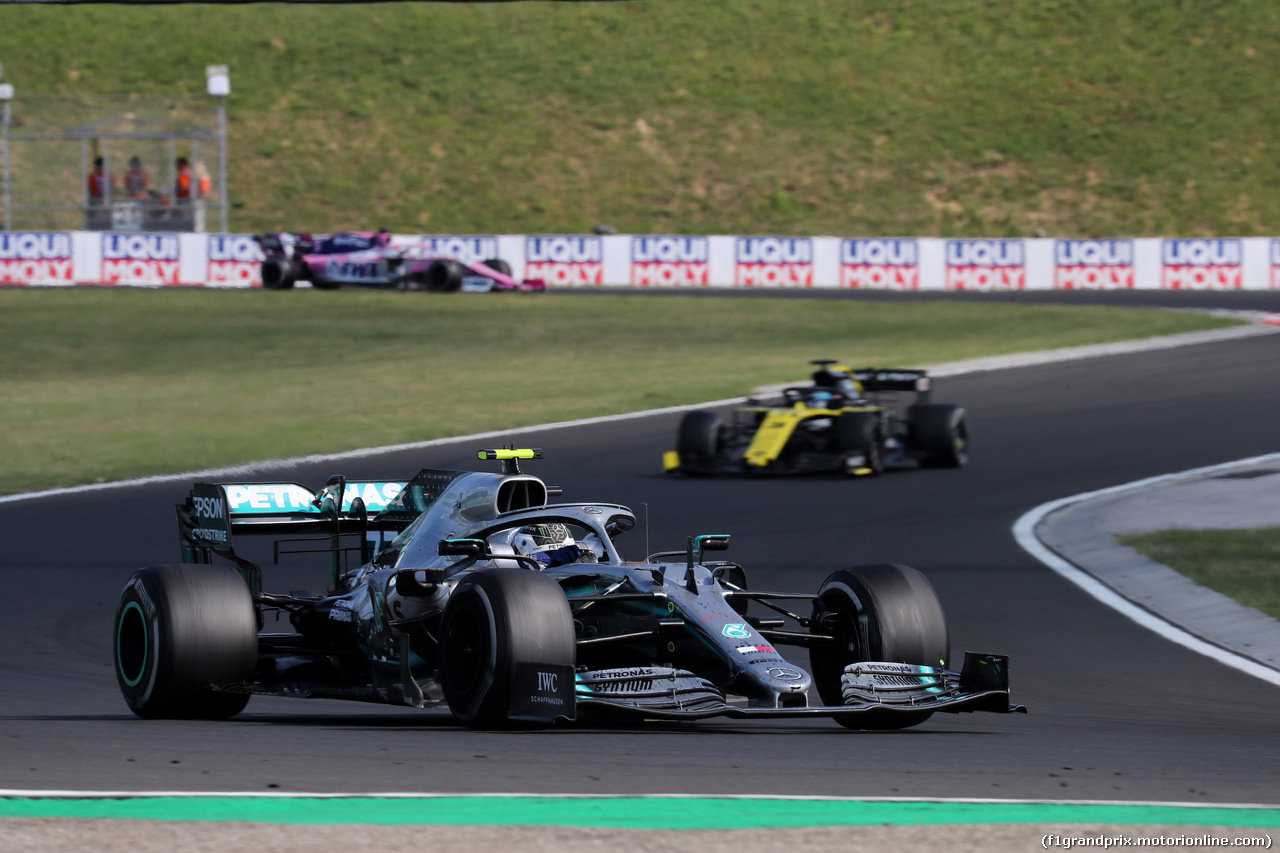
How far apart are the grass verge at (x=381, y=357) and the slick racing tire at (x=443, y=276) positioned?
76 centimetres

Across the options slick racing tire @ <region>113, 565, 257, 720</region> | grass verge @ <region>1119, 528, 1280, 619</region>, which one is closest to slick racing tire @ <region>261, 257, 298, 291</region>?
grass verge @ <region>1119, 528, 1280, 619</region>

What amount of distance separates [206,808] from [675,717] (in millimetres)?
2099

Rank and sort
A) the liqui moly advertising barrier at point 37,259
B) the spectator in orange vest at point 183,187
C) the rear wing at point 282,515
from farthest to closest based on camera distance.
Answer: the spectator in orange vest at point 183,187 < the liqui moly advertising barrier at point 37,259 < the rear wing at point 282,515

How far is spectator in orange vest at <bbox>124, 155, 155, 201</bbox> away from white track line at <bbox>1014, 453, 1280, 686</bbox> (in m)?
29.6

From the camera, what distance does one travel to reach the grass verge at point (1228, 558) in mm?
10961

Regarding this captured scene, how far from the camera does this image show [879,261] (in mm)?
40281

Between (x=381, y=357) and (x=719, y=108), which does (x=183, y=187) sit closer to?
(x=381, y=357)

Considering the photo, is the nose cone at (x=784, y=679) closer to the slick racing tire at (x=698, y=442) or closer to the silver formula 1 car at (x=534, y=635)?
the silver formula 1 car at (x=534, y=635)

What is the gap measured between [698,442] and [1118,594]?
21.0 feet

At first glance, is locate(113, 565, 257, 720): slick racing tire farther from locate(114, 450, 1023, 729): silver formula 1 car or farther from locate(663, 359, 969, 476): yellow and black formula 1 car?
locate(663, 359, 969, 476): yellow and black formula 1 car

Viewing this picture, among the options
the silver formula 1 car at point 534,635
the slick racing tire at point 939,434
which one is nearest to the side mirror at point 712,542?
the silver formula 1 car at point 534,635

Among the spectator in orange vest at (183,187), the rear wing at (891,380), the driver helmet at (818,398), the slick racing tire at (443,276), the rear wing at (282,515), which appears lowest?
the rear wing at (282,515)

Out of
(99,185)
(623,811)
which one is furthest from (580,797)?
(99,185)

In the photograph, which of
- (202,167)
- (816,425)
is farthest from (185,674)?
(202,167)
